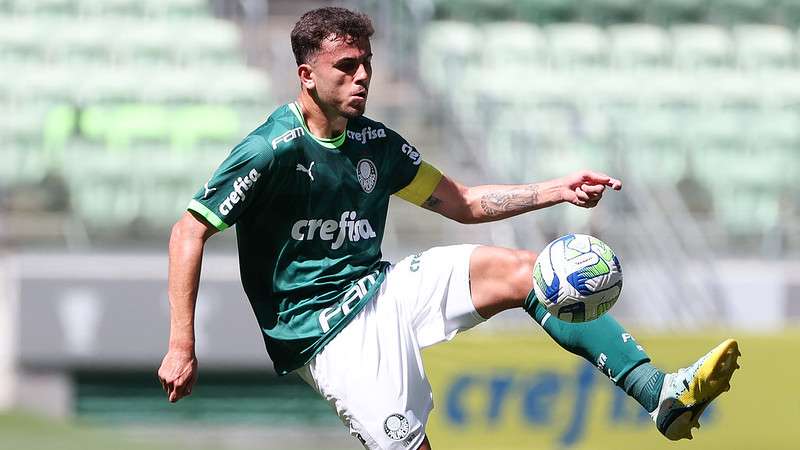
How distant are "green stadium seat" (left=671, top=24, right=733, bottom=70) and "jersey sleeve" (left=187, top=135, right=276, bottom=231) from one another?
392 inches

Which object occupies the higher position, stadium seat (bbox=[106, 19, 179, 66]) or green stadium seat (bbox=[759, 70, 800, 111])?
stadium seat (bbox=[106, 19, 179, 66])

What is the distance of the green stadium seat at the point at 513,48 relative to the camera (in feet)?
44.9

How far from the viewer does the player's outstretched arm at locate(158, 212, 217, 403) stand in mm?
4777

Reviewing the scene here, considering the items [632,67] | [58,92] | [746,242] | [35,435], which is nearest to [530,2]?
[632,67]

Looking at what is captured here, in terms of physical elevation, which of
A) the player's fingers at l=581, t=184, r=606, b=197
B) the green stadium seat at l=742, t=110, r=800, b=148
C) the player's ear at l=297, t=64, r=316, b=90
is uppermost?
the player's ear at l=297, t=64, r=316, b=90

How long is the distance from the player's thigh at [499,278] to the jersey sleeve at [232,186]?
2.77 feet

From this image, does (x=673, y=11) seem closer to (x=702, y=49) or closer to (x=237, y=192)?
(x=702, y=49)

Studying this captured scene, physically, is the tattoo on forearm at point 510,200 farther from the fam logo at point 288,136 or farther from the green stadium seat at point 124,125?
the green stadium seat at point 124,125

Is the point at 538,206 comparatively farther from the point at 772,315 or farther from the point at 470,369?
the point at 772,315

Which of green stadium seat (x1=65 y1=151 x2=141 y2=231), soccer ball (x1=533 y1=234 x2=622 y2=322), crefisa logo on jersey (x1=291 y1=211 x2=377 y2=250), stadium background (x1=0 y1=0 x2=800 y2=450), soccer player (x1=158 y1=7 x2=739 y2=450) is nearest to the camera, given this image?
soccer ball (x1=533 y1=234 x2=622 y2=322)

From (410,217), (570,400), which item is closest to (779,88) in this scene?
(410,217)

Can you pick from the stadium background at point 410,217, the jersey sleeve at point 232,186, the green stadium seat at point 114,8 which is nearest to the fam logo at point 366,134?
the jersey sleeve at point 232,186

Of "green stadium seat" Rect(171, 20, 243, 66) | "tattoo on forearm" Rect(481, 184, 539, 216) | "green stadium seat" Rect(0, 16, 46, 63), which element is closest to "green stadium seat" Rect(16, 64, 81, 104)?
"green stadium seat" Rect(0, 16, 46, 63)

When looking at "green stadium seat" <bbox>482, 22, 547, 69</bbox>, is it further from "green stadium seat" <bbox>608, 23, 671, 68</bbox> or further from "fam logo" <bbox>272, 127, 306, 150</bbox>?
"fam logo" <bbox>272, 127, 306, 150</bbox>
